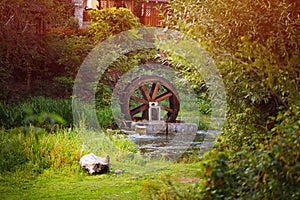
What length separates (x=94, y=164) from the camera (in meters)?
6.21

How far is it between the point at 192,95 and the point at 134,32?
2.45m

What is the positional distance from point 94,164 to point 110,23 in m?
8.33

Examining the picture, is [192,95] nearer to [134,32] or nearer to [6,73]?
[134,32]

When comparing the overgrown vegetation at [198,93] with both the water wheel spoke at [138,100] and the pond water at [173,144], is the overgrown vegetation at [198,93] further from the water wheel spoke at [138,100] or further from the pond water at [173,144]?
the water wheel spoke at [138,100]

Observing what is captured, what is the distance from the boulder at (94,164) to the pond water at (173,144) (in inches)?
72.5

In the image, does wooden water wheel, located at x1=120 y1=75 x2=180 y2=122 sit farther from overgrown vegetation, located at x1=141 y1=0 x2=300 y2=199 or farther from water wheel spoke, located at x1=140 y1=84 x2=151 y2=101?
overgrown vegetation, located at x1=141 y1=0 x2=300 y2=199

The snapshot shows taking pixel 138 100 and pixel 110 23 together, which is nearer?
pixel 138 100

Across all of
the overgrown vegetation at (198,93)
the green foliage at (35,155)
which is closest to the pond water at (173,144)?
the overgrown vegetation at (198,93)

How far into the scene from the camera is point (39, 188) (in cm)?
544

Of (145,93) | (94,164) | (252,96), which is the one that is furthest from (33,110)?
(252,96)

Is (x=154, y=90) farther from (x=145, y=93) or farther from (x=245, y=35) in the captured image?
(x=245, y=35)

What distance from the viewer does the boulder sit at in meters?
6.21

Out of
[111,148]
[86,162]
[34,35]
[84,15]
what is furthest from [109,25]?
[86,162]

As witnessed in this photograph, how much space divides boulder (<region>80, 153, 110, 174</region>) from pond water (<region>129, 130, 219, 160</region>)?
72.5 inches
